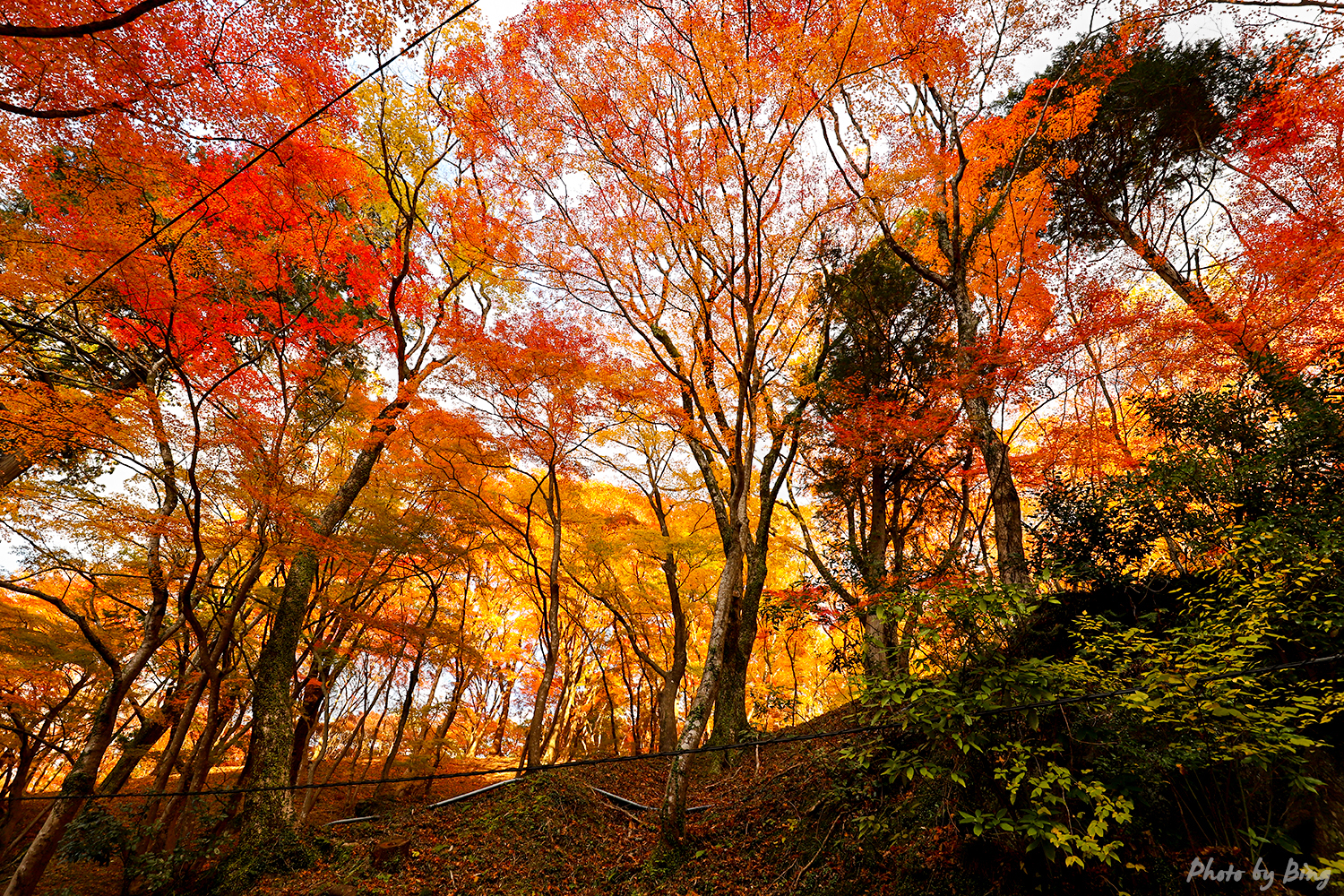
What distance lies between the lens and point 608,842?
6.54 metres

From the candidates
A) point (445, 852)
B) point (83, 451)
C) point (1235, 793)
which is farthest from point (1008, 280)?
point (83, 451)

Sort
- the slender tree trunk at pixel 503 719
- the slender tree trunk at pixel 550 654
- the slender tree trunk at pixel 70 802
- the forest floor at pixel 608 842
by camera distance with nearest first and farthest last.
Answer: the forest floor at pixel 608 842, the slender tree trunk at pixel 70 802, the slender tree trunk at pixel 550 654, the slender tree trunk at pixel 503 719

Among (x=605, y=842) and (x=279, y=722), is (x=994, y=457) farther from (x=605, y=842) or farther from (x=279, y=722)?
(x=279, y=722)

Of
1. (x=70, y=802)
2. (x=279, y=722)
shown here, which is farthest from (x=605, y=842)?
(x=70, y=802)

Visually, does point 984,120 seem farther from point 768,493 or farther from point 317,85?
point 317,85

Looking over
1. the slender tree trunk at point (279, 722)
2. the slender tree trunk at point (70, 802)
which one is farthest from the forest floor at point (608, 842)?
the slender tree trunk at point (70, 802)

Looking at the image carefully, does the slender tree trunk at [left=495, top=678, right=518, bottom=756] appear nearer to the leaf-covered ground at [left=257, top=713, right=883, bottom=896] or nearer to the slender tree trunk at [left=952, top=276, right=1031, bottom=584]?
the leaf-covered ground at [left=257, top=713, right=883, bottom=896]

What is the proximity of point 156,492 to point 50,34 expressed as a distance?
8.65m

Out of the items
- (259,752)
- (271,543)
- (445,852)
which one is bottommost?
(445,852)

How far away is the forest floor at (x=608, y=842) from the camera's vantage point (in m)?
5.04

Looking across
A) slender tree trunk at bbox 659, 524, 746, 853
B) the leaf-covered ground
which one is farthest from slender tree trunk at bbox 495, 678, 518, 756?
slender tree trunk at bbox 659, 524, 746, 853

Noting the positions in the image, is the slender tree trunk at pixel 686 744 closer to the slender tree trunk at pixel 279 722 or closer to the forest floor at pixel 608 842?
the forest floor at pixel 608 842

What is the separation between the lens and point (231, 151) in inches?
261

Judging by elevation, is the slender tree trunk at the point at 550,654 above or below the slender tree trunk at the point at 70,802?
above
